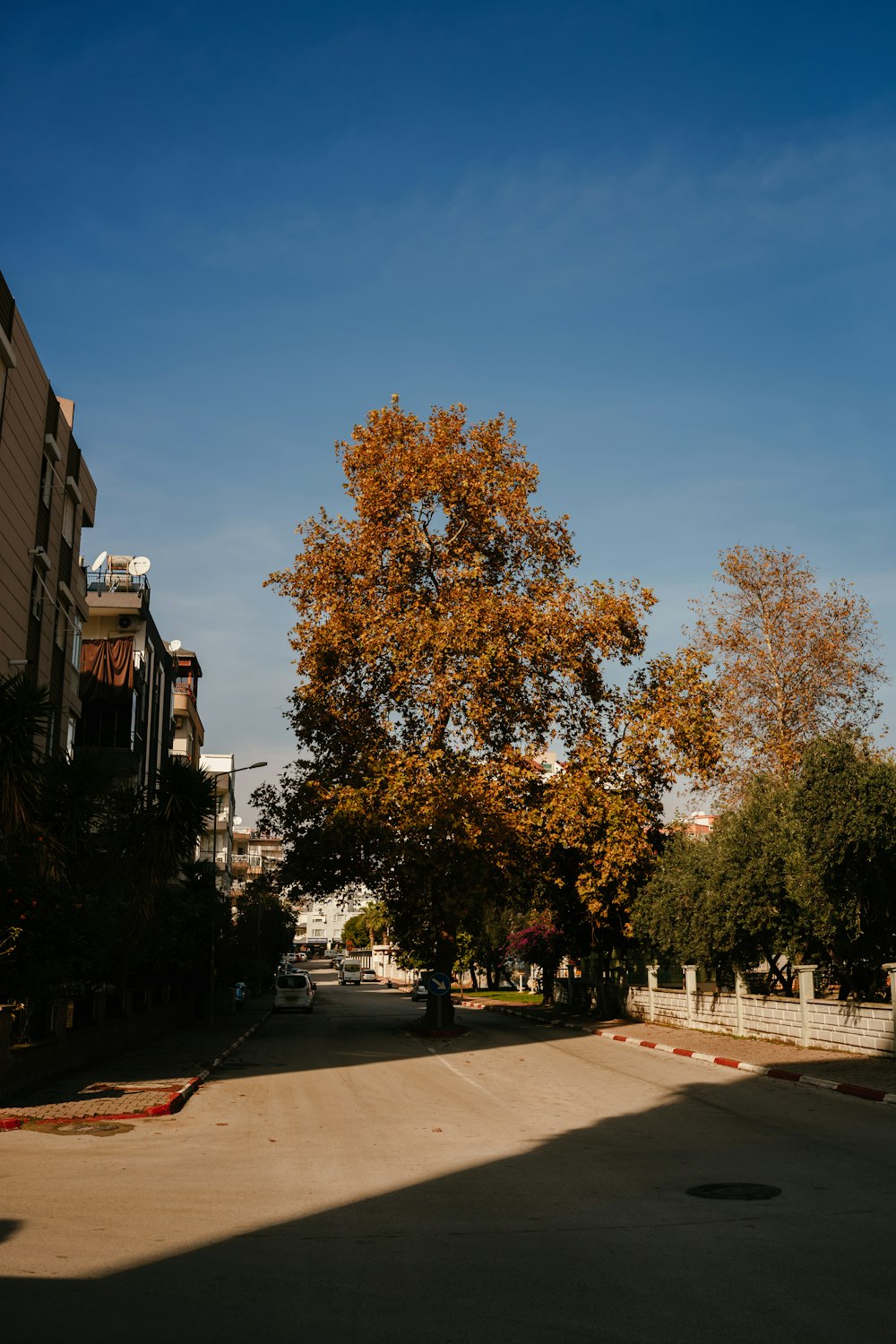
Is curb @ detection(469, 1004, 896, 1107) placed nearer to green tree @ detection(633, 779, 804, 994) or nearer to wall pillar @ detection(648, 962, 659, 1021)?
wall pillar @ detection(648, 962, 659, 1021)

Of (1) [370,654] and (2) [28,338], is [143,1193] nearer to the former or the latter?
(1) [370,654]

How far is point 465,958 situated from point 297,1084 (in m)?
48.8

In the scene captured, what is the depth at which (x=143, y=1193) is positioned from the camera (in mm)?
9875

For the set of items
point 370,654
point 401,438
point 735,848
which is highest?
point 401,438

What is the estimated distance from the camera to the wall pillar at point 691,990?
31438mm

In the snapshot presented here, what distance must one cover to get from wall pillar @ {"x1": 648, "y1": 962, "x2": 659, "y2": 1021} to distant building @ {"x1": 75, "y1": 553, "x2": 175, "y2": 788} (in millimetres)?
19384

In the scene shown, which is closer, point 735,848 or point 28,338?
point 735,848

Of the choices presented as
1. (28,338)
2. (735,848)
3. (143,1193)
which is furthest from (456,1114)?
(28,338)

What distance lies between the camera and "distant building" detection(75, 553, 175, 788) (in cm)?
5003

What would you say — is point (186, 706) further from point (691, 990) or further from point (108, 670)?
point (691, 990)

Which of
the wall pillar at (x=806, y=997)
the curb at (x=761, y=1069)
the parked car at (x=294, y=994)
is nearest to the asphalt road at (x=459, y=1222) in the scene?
the curb at (x=761, y=1069)

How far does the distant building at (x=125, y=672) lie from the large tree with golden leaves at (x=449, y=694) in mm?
12298

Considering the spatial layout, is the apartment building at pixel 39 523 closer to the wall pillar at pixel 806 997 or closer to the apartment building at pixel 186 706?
the wall pillar at pixel 806 997

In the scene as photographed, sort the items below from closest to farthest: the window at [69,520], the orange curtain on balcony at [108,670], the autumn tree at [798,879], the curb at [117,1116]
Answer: the curb at [117,1116]
the autumn tree at [798,879]
the window at [69,520]
the orange curtain on balcony at [108,670]
